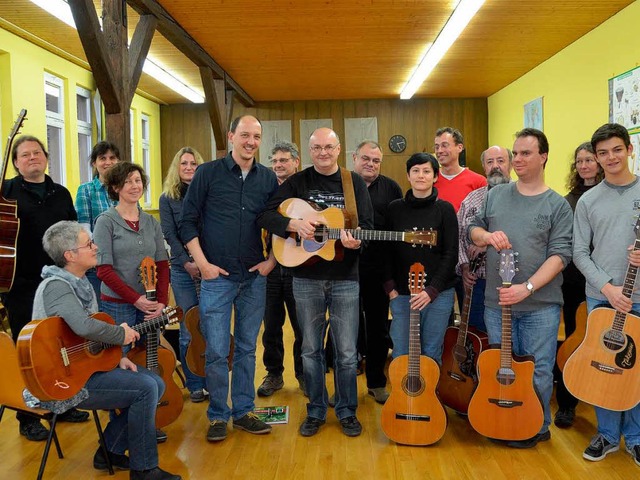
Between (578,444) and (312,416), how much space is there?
1505 mm

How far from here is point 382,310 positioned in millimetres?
4281

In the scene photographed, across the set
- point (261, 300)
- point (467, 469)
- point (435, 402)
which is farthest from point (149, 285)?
point (467, 469)

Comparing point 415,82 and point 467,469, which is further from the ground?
point 415,82

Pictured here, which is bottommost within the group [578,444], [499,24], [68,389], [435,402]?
[578,444]

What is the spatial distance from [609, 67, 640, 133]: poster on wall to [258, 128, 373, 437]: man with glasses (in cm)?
435

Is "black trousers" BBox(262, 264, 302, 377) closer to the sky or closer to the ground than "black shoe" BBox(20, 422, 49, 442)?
closer to the sky

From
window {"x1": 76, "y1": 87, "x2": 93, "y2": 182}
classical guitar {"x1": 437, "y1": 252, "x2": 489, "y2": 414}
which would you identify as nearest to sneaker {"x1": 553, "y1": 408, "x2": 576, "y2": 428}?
classical guitar {"x1": 437, "y1": 252, "x2": 489, "y2": 414}

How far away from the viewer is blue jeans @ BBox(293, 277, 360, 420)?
3.42m

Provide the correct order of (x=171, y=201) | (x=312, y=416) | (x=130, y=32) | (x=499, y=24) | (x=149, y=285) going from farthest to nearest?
(x=130, y=32)
(x=499, y=24)
(x=171, y=201)
(x=312, y=416)
(x=149, y=285)

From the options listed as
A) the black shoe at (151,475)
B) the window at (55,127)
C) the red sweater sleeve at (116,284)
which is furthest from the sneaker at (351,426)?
the window at (55,127)

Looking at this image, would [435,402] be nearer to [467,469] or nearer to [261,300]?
[467,469]

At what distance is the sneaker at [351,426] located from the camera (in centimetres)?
347

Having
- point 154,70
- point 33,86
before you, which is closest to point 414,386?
point 33,86

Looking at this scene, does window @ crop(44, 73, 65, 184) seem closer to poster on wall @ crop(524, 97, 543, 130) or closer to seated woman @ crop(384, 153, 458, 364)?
seated woman @ crop(384, 153, 458, 364)
